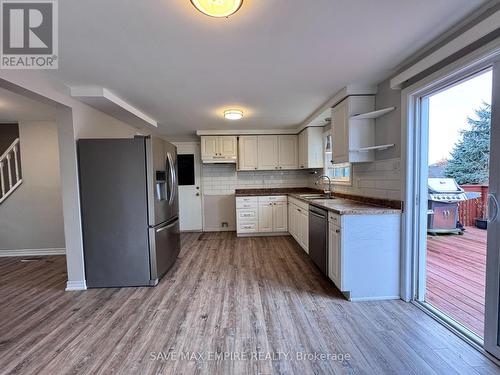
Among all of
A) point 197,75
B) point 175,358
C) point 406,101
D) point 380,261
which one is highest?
point 197,75

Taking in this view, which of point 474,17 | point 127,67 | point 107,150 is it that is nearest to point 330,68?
point 474,17

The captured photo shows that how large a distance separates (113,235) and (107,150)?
0.99m

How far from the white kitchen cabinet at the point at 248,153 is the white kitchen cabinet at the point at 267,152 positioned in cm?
9

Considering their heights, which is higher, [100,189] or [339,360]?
[100,189]

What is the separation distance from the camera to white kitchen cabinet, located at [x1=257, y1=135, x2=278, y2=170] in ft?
16.7

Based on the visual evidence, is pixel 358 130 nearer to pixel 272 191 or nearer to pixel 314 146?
pixel 314 146

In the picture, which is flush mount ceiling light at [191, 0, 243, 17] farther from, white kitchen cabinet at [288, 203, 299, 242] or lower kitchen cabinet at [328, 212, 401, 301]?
white kitchen cabinet at [288, 203, 299, 242]

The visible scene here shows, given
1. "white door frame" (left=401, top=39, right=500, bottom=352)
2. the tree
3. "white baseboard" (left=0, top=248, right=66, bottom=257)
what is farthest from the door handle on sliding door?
"white baseboard" (left=0, top=248, right=66, bottom=257)

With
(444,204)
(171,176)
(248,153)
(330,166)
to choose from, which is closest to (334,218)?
(330,166)

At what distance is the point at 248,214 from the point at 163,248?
2.13 meters

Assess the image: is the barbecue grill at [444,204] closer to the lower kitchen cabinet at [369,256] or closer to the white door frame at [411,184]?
the white door frame at [411,184]

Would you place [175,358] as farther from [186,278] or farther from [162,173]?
[162,173]

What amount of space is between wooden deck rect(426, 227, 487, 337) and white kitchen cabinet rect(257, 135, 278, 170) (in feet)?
10.2

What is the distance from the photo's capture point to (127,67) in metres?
2.15
